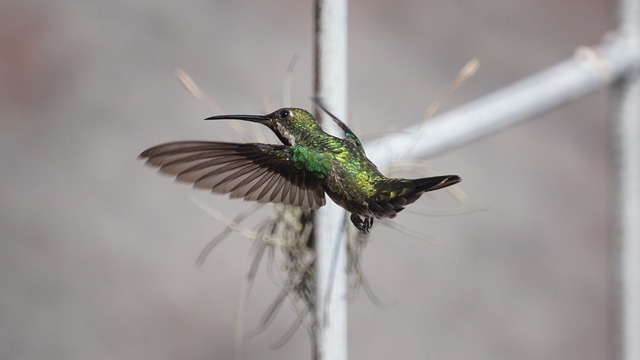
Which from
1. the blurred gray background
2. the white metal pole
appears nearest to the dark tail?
the white metal pole

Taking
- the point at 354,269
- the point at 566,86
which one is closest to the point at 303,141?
the point at 354,269

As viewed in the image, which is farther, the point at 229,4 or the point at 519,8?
the point at 519,8

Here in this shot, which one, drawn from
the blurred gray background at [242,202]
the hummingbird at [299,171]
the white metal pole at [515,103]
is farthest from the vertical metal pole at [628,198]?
the hummingbird at [299,171]

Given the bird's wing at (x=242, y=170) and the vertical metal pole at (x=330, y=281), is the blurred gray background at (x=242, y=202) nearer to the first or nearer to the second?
the vertical metal pole at (x=330, y=281)

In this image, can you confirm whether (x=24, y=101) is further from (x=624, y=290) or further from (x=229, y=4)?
(x=624, y=290)

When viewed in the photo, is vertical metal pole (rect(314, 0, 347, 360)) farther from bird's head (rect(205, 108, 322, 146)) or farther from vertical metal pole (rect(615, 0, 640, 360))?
vertical metal pole (rect(615, 0, 640, 360))

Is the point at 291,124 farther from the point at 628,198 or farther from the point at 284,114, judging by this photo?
the point at 628,198

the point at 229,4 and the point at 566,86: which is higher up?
the point at 229,4
